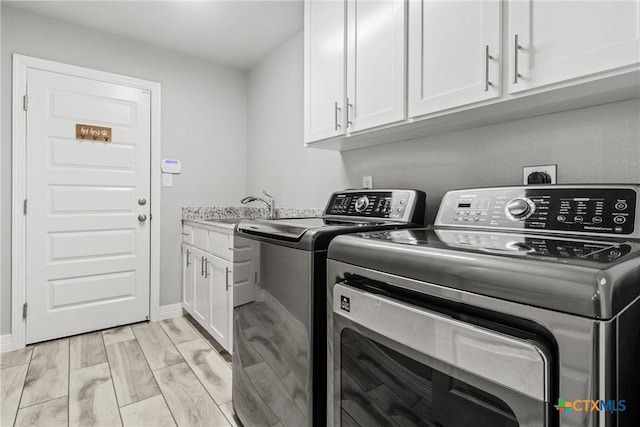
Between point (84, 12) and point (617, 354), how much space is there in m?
3.30

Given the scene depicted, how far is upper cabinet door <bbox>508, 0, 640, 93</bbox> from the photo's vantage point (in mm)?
820

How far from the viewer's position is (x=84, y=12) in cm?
237

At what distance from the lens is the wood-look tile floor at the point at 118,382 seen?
1.61 meters

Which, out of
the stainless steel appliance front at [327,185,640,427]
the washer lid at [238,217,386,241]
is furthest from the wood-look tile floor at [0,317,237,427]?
the stainless steel appliance front at [327,185,640,427]

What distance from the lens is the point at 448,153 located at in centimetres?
155

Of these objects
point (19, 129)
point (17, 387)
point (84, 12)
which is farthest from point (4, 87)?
point (17, 387)

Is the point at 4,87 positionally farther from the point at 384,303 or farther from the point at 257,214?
the point at 384,303

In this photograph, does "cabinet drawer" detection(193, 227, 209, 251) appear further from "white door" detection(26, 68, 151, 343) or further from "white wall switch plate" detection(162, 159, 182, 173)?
"white wall switch plate" detection(162, 159, 182, 173)

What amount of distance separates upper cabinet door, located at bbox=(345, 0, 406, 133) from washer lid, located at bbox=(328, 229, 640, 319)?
2.56 feet

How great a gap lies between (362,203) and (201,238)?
1.47 metres

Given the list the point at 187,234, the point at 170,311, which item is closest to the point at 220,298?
the point at 187,234

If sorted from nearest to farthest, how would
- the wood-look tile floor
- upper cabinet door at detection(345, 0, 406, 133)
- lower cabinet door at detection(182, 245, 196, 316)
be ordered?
upper cabinet door at detection(345, 0, 406, 133) → the wood-look tile floor → lower cabinet door at detection(182, 245, 196, 316)

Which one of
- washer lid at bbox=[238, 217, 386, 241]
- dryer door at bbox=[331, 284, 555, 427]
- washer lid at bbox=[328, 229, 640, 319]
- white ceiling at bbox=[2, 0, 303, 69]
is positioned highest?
white ceiling at bbox=[2, 0, 303, 69]

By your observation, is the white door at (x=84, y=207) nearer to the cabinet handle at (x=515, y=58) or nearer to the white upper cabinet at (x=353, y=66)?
the white upper cabinet at (x=353, y=66)
